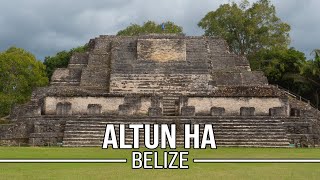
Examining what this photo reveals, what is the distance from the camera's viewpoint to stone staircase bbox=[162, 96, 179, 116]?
70.0 feet

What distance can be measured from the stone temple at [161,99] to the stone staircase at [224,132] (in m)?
0.03

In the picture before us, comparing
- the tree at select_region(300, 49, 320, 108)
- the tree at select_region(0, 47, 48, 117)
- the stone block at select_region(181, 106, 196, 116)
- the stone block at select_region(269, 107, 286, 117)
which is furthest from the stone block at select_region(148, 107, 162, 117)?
the tree at select_region(300, 49, 320, 108)

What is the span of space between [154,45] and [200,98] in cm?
594

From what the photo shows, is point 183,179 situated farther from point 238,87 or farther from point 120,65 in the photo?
point 120,65

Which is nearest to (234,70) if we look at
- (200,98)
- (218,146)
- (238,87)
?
(238,87)

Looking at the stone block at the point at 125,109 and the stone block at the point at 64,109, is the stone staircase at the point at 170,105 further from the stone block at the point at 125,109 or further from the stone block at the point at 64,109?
the stone block at the point at 64,109

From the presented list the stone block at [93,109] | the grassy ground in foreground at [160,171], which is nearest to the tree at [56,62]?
the stone block at [93,109]

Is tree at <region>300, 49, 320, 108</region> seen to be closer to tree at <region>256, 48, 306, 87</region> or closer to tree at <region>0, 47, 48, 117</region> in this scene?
tree at <region>256, 48, 306, 87</region>

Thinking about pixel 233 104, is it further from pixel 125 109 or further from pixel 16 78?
pixel 16 78

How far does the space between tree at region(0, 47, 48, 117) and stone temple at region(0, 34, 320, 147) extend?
5.95m

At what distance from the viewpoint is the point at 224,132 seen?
711 inches

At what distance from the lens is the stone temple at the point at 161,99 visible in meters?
18.1

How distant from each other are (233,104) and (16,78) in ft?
51.3

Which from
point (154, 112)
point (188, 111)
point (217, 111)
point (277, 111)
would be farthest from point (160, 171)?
point (277, 111)
